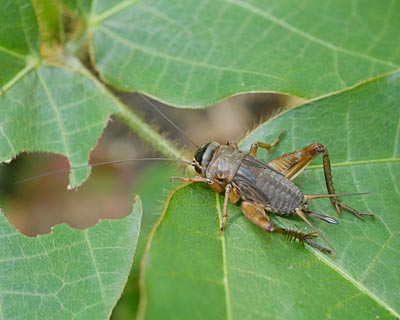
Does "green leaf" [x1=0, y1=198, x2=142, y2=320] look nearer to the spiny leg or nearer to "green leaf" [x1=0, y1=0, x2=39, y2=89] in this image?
the spiny leg

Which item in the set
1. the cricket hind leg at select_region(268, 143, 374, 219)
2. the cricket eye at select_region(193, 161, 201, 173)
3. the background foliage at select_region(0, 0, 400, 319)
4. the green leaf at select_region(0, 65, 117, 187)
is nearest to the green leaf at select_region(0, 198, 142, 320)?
the background foliage at select_region(0, 0, 400, 319)

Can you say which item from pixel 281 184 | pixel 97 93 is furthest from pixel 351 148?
pixel 97 93

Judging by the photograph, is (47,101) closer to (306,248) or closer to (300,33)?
(300,33)

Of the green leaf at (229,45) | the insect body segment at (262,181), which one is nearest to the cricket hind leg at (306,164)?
the insect body segment at (262,181)

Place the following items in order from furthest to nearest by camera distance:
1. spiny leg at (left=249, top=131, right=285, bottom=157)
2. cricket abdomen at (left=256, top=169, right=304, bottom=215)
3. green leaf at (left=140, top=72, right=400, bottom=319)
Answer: spiny leg at (left=249, top=131, right=285, bottom=157) → cricket abdomen at (left=256, top=169, right=304, bottom=215) → green leaf at (left=140, top=72, right=400, bottom=319)

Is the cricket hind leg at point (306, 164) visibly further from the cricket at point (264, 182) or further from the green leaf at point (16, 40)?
the green leaf at point (16, 40)

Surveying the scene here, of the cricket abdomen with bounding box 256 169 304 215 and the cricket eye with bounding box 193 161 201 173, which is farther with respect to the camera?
the cricket eye with bounding box 193 161 201 173
